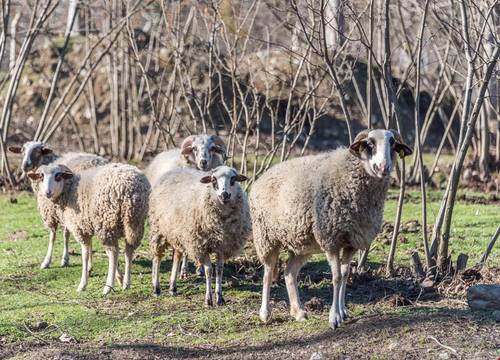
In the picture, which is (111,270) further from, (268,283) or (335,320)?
(335,320)

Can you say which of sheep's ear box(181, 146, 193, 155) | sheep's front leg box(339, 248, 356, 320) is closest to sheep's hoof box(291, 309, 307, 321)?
sheep's front leg box(339, 248, 356, 320)

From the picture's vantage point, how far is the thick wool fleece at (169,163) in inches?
484

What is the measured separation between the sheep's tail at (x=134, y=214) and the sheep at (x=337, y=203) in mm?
2215

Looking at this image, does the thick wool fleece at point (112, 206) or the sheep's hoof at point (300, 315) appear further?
the thick wool fleece at point (112, 206)

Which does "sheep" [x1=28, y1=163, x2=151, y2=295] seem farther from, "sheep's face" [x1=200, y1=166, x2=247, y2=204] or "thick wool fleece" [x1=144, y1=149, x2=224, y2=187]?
"thick wool fleece" [x1=144, y1=149, x2=224, y2=187]

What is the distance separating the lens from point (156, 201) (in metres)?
10.5

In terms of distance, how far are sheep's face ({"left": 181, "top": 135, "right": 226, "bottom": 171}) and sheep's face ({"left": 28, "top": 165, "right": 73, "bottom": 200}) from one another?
1690mm

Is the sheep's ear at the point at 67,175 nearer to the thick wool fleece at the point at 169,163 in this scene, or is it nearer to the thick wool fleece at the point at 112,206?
the thick wool fleece at the point at 112,206

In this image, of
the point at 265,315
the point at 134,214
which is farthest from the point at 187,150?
the point at 265,315

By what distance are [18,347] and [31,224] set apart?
242 inches

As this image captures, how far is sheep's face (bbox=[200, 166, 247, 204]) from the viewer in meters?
9.59

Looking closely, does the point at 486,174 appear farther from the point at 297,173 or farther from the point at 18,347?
the point at 18,347

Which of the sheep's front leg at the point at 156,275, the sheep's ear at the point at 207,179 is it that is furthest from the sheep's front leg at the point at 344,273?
the sheep's front leg at the point at 156,275

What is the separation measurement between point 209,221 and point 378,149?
7.85 feet
